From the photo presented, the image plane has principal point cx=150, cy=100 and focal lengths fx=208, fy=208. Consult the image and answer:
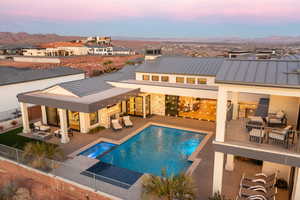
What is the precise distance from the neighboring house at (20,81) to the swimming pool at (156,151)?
1254 cm

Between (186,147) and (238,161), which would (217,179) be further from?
(186,147)

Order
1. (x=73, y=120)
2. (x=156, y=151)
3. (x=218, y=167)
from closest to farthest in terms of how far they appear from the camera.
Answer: (x=218, y=167) < (x=156, y=151) < (x=73, y=120)

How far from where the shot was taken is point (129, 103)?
22453 mm

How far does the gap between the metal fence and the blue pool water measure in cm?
254

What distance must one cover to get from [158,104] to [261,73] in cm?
1479

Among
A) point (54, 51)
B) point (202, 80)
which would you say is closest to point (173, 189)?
point (202, 80)

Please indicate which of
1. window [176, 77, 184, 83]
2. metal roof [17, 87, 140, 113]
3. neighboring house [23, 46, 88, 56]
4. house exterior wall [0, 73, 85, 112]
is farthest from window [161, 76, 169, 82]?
neighboring house [23, 46, 88, 56]

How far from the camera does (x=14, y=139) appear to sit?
16.5 metres

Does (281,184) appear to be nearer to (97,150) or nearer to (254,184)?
(254,184)

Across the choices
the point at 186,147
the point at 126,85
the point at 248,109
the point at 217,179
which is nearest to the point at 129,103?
the point at 126,85

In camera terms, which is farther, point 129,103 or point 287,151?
point 129,103

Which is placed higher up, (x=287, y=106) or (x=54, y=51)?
(x=54, y=51)

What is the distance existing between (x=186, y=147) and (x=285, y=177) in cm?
656

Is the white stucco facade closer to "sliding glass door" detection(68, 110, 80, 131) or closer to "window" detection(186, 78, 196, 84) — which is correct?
"sliding glass door" detection(68, 110, 80, 131)
